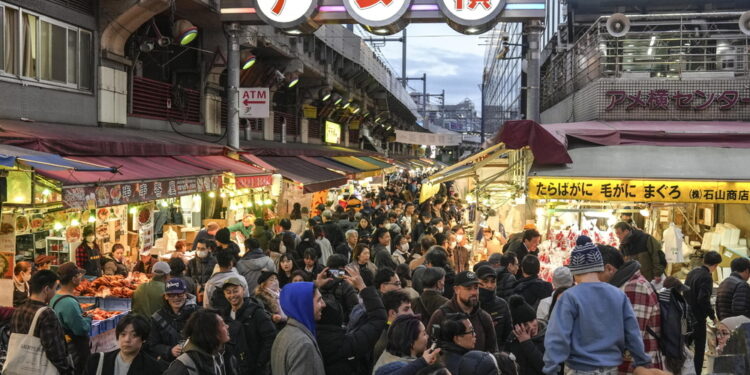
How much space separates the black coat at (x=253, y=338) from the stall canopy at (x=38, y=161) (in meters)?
2.84

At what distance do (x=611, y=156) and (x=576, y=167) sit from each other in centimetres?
85

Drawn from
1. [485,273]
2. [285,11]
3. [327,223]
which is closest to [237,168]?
[327,223]

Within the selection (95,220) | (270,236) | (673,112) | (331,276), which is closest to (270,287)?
(331,276)

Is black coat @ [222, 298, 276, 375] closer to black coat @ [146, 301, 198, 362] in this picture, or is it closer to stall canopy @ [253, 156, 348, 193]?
black coat @ [146, 301, 198, 362]

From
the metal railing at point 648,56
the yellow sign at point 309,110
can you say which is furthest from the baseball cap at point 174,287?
the yellow sign at point 309,110

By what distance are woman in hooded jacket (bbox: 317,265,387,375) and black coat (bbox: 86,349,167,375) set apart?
1354mm

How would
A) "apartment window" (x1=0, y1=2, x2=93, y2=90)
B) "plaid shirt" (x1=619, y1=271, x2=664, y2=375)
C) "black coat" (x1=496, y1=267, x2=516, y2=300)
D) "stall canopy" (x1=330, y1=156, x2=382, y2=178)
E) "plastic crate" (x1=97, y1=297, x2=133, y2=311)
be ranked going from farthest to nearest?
"stall canopy" (x1=330, y1=156, x2=382, y2=178) < "apartment window" (x1=0, y1=2, x2=93, y2=90) < "plastic crate" (x1=97, y1=297, x2=133, y2=311) < "black coat" (x1=496, y1=267, x2=516, y2=300) < "plaid shirt" (x1=619, y1=271, x2=664, y2=375)

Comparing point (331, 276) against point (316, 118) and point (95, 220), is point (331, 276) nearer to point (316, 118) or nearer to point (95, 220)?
point (95, 220)

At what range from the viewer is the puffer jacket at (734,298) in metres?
7.96

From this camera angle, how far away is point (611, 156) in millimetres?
11430

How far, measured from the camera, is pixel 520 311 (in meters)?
5.98

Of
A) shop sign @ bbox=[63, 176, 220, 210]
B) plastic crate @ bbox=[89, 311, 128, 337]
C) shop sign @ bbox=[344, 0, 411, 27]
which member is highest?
shop sign @ bbox=[344, 0, 411, 27]

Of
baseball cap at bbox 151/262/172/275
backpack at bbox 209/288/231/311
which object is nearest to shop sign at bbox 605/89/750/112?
baseball cap at bbox 151/262/172/275

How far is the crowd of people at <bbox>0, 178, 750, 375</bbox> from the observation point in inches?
185
